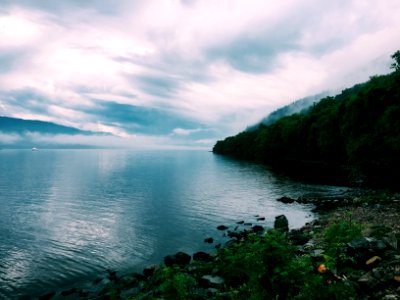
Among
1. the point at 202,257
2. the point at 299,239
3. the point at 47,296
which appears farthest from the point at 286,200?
the point at 47,296

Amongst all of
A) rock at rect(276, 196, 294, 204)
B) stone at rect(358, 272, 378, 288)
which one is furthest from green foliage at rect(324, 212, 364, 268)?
rock at rect(276, 196, 294, 204)

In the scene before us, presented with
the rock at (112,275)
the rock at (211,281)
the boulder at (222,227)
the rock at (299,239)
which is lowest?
the rock at (112,275)

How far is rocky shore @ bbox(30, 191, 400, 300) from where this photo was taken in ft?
44.9

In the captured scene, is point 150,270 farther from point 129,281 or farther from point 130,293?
point 130,293

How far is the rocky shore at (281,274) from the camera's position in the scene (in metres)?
13.7

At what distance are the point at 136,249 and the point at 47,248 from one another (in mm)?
9038

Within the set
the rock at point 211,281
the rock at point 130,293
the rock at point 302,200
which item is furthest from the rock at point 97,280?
the rock at point 302,200

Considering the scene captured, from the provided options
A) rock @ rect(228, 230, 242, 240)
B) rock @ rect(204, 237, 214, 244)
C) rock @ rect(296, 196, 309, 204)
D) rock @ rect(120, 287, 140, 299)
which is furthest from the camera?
rock @ rect(296, 196, 309, 204)

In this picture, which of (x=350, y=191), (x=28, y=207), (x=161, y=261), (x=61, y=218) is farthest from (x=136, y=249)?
(x=350, y=191)

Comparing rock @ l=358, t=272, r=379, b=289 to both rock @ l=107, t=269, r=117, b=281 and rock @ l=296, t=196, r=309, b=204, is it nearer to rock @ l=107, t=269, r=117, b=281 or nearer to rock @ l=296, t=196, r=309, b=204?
rock @ l=107, t=269, r=117, b=281

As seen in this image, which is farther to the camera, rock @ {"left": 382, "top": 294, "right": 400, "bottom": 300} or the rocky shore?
the rocky shore

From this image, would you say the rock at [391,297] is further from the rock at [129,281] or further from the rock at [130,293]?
the rock at [129,281]

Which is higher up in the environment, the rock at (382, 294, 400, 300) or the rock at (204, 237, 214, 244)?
the rock at (382, 294, 400, 300)

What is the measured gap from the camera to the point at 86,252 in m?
30.6
